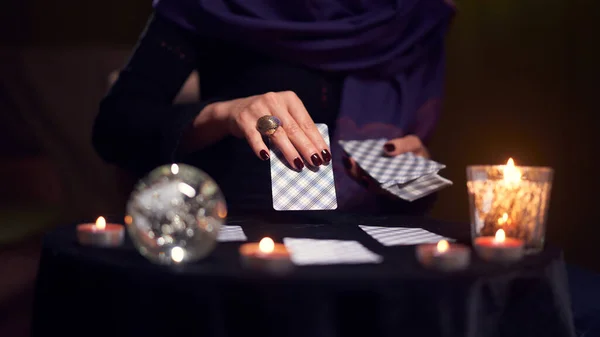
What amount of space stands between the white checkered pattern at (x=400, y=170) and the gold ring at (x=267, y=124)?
8.6 inches

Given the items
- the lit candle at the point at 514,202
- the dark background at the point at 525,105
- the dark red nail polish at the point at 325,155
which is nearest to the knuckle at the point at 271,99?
the dark red nail polish at the point at 325,155

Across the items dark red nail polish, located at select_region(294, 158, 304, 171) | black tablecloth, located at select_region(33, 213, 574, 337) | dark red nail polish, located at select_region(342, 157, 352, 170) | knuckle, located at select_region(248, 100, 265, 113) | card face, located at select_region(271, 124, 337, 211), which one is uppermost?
knuckle, located at select_region(248, 100, 265, 113)

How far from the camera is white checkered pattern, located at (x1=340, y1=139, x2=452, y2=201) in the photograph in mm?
1015

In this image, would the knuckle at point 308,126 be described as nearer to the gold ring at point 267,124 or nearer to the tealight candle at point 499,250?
the gold ring at point 267,124

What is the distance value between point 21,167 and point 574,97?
67.3 inches

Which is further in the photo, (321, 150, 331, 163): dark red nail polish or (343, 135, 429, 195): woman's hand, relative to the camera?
(343, 135, 429, 195): woman's hand

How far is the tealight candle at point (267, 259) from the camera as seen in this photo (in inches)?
21.9

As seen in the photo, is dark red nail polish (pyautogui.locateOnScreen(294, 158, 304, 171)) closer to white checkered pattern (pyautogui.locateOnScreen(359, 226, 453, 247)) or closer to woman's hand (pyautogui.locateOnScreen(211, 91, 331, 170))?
woman's hand (pyautogui.locateOnScreen(211, 91, 331, 170))

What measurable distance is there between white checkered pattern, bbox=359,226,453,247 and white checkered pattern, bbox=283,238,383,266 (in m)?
0.05

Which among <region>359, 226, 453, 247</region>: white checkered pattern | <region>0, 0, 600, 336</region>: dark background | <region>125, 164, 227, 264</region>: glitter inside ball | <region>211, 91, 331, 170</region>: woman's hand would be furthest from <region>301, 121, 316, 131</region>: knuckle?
<region>0, 0, 600, 336</region>: dark background

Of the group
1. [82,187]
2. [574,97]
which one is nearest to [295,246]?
[574,97]

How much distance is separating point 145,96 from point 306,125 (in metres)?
0.45

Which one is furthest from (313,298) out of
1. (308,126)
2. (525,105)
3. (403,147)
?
(525,105)

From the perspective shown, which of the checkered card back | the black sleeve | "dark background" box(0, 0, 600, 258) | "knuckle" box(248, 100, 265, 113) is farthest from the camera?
"dark background" box(0, 0, 600, 258)
